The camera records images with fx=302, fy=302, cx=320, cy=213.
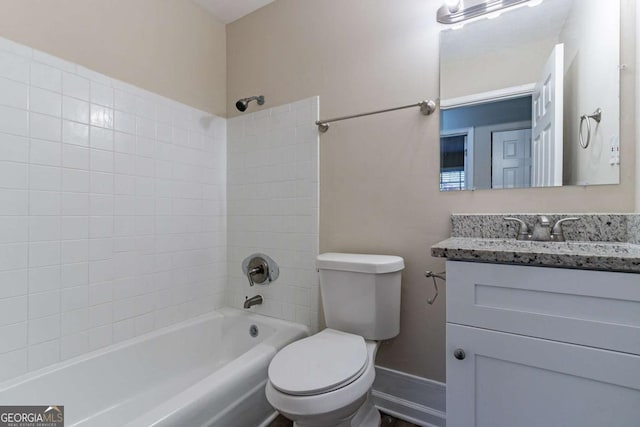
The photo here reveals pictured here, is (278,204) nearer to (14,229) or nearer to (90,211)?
(90,211)

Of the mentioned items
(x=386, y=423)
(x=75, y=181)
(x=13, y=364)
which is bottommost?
(x=386, y=423)

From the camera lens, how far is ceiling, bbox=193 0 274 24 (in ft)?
6.37

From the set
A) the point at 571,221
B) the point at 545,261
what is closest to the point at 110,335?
the point at 545,261

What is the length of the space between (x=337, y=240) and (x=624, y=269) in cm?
117

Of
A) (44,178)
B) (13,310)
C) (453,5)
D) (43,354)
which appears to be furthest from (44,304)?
(453,5)

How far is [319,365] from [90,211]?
1.28m

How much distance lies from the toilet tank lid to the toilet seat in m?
0.31

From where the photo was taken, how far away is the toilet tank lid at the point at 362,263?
1364 mm

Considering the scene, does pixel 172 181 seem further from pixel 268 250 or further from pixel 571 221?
pixel 571 221

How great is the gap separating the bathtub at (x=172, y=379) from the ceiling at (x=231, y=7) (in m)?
2.02

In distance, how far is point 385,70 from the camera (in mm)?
1574

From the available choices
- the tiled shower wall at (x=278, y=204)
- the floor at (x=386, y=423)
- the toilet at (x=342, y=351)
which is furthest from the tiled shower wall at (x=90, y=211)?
the toilet at (x=342, y=351)

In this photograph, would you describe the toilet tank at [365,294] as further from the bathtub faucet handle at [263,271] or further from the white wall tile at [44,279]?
the white wall tile at [44,279]

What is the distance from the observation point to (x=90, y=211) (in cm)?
145
